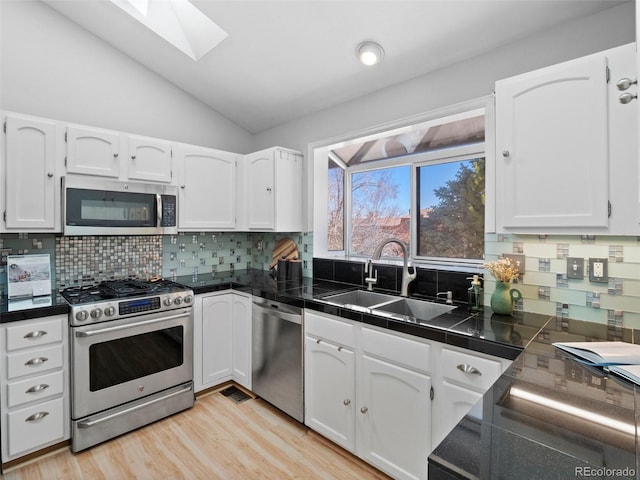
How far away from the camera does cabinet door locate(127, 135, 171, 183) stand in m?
2.57

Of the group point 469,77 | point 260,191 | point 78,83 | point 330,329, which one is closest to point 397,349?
point 330,329

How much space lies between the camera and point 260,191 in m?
3.09

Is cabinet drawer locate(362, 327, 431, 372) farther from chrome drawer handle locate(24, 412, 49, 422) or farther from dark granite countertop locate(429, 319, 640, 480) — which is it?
chrome drawer handle locate(24, 412, 49, 422)

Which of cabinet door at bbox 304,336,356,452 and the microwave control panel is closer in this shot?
cabinet door at bbox 304,336,356,452

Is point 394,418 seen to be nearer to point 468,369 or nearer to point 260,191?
point 468,369

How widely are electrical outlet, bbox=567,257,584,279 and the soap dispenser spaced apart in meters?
0.43

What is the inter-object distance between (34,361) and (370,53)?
2764 mm

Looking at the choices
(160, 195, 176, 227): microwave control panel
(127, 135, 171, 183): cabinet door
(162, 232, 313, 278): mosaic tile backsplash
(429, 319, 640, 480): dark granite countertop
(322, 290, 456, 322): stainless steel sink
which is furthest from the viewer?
(162, 232, 313, 278): mosaic tile backsplash

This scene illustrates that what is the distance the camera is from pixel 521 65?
1.86 meters

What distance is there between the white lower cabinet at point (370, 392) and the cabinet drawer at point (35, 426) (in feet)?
4.97

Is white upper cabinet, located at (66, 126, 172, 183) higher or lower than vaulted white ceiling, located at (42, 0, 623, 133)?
lower

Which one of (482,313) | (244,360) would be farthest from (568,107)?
(244,360)

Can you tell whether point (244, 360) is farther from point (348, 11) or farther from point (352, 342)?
point (348, 11)

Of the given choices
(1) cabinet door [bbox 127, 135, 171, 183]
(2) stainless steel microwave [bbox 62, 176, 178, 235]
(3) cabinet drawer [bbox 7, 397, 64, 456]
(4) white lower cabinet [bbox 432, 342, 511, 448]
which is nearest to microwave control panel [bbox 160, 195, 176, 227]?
(2) stainless steel microwave [bbox 62, 176, 178, 235]
